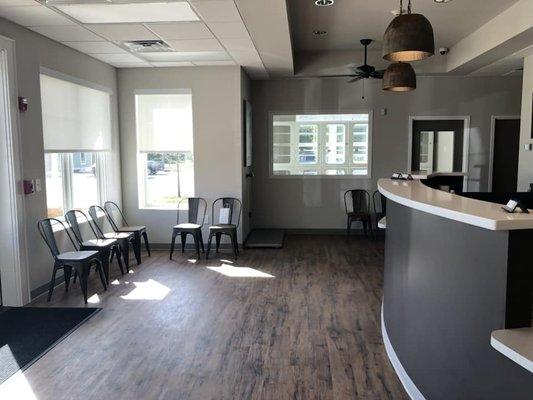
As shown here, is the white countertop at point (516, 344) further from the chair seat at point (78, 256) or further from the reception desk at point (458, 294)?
the chair seat at point (78, 256)

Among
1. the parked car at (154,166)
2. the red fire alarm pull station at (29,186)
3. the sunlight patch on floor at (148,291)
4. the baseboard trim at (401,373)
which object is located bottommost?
Answer: the sunlight patch on floor at (148,291)

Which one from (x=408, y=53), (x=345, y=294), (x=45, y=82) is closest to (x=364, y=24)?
(x=408, y=53)

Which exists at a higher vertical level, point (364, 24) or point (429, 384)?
point (364, 24)

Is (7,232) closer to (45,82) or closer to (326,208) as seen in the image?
(45,82)

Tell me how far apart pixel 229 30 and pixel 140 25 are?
901 mm

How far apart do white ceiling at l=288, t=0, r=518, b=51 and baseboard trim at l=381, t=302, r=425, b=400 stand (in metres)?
3.59

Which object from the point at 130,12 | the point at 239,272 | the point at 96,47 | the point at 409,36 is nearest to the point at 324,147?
the point at 239,272

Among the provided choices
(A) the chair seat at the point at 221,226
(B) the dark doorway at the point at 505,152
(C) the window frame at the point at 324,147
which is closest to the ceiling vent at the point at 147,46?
(A) the chair seat at the point at 221,226

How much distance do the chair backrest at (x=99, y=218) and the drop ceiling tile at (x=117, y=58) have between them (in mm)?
1982

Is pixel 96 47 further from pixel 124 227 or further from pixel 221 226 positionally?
pixel 221 226

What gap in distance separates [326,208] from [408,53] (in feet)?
17.3

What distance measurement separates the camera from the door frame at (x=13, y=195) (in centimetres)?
430

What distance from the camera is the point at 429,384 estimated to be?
99.3 inches

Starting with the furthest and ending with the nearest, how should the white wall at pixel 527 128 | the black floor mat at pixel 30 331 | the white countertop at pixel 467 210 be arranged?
1. the white wall at pixel 527 128
2. the black floor mat at pixel 30 331
3. the white countertop at pixel 467 210
